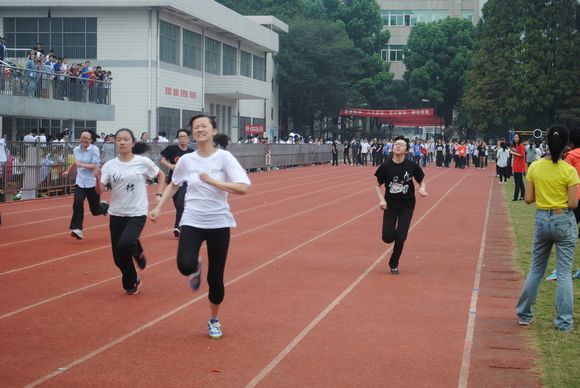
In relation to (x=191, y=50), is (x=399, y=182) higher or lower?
lower

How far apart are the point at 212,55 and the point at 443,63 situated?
37.4 meters

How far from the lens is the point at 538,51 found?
62656 mm

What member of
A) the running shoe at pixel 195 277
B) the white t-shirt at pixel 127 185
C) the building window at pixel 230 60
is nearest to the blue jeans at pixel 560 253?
the running shoe at pixel 195 277

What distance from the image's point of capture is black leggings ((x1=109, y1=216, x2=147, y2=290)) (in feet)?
32.3

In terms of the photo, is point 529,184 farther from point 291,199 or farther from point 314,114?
point 314,114

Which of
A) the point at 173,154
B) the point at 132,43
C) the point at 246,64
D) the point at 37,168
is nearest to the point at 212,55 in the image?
the point at 246,64

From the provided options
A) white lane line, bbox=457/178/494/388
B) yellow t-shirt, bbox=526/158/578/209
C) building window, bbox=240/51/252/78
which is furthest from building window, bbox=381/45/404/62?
yellow t-shirt, bbox=526/158/578/209

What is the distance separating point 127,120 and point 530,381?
40630 millimetres

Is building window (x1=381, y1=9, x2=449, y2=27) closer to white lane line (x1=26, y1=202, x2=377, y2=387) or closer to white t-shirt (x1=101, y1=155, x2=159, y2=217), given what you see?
white lane line (x1=26, y1=202, x2=377, y2=387)

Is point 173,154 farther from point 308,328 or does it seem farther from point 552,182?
point 552,182

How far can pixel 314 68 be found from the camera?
73562 mm

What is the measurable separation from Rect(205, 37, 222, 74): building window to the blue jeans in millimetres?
47061

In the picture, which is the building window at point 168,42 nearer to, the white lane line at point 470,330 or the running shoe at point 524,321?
the white lane line at point 470,330

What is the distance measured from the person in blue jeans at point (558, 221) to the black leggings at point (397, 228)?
357cm
